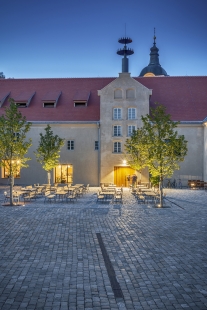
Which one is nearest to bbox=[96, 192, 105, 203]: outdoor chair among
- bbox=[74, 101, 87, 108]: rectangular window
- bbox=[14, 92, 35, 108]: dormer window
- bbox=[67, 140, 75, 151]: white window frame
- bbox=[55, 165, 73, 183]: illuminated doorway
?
bbox=[55, 165, 73, 183]: illuminated doorway

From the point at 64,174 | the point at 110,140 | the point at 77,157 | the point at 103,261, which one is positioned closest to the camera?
the point at 103,261

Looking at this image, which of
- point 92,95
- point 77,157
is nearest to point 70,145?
point 77,157

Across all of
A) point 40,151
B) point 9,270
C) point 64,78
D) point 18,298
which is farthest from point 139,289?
point 64,78

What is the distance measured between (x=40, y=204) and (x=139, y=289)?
47.1 ft

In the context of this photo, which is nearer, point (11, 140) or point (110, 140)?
point (11, 140)

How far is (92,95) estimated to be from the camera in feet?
129

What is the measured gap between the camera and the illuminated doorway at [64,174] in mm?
36125

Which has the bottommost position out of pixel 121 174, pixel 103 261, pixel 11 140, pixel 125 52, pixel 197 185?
pixel 103 261

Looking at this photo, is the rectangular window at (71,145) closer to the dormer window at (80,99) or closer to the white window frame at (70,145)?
the white window frame at (70,145)

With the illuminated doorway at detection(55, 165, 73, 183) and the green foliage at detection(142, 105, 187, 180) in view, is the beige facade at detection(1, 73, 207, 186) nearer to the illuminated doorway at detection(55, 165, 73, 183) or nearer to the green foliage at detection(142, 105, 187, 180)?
the illuminated doorway at detection(55, 165, 73, 183)

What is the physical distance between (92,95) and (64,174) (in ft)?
34.6

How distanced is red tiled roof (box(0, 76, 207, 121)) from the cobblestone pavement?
21196 mm

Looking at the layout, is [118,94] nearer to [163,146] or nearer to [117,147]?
[117,147]

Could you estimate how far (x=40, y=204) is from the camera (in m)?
21.1
